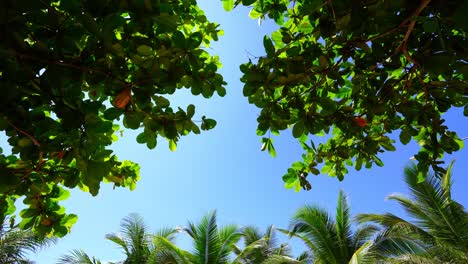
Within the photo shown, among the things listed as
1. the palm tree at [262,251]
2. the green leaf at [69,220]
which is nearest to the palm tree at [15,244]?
the palm tree at [262,251]

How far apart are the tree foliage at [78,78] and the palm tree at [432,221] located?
31.1ft

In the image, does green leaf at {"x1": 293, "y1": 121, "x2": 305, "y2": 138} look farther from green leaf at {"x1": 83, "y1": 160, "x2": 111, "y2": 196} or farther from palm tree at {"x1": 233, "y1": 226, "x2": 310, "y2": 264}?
palm tree at {"x1": 233, "y1": 226, "x2": 310, "y2": 264}

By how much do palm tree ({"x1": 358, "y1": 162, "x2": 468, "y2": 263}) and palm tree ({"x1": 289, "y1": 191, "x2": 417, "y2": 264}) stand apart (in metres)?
0.33

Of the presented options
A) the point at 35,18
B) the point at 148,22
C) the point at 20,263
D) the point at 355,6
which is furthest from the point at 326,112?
the point at 20,263

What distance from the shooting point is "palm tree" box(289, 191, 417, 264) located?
10.7 metres

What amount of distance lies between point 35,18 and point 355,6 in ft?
4.40

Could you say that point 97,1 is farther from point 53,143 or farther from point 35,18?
point 53,143

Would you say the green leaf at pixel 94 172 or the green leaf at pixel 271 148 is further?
the green leaf at pixel 271 148

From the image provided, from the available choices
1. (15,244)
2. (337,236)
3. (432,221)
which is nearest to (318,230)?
(337,236)

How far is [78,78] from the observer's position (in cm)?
151

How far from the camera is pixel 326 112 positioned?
2113 millimetres

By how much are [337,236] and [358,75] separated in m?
10.3

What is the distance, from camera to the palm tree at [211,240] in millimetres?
11017

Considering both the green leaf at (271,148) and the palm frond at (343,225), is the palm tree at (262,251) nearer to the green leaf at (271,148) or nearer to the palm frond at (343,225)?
the palm frond at (343,225)
